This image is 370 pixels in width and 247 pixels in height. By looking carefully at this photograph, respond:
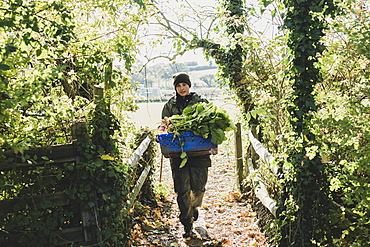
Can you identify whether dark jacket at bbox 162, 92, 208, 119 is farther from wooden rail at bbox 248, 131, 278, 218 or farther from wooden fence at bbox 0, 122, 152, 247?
wooden fence at bbox 0, 122, 152, 247

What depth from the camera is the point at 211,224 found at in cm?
630

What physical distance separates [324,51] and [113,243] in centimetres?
295

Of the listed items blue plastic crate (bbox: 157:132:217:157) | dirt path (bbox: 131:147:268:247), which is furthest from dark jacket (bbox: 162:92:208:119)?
dirt path (bbox: 131:147:268:247)

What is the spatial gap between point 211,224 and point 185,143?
2.06 m

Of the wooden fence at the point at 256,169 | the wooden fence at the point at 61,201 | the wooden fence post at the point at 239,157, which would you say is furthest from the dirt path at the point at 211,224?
the wooden fence at the point at 61,201

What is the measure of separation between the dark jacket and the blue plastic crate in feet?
3.23

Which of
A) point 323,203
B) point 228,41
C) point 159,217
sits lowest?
point 159,217

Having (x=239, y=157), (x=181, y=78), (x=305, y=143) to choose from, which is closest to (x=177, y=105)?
(x=181, y=78)

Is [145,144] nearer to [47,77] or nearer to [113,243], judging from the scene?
[113,243]

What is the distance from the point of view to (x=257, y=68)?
6.37 m

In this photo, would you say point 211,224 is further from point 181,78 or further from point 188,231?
point 181,78

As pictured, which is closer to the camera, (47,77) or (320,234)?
(47,77)

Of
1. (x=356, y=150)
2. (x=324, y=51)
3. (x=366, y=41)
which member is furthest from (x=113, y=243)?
(x=366, y=41)

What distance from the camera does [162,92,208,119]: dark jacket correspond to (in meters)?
5.74
